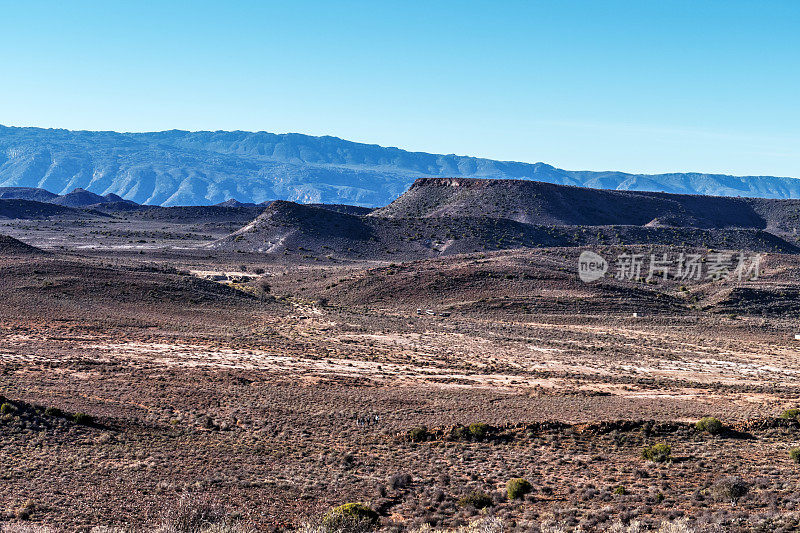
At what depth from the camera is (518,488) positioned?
15.9 metres

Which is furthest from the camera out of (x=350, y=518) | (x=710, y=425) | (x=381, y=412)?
(x=381, y=412)

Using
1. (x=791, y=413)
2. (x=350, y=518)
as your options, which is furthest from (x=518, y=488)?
(x=791, y=413)

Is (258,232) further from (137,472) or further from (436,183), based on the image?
(137,472)

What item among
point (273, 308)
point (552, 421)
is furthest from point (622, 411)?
point (273, 308)

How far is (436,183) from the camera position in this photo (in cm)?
14775

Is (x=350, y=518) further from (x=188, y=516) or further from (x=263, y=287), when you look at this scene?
(x=263, y=287)

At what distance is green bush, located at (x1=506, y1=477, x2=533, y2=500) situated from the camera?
15.8m

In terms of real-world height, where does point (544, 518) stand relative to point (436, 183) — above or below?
below

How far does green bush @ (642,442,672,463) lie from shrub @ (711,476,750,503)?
98.3 inches

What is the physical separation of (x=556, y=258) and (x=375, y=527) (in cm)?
6289

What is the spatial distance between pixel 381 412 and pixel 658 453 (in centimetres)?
966

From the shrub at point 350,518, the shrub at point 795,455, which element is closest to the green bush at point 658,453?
the shrub at point 795,455

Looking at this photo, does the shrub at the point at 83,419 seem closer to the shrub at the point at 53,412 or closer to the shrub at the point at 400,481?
the shrub at the point at 53,412

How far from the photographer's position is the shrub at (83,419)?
67.2 ft
